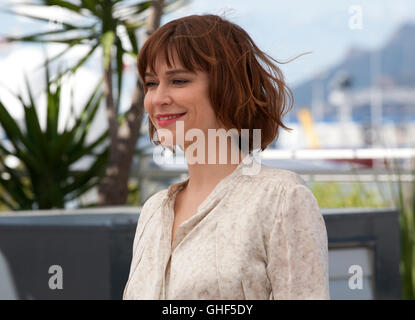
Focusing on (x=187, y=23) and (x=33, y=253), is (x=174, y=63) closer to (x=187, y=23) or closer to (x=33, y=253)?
(x=187, y=23)

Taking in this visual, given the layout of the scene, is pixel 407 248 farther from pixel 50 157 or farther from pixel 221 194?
pixel 221 194

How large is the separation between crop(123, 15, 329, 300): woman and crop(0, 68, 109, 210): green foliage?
2363mm

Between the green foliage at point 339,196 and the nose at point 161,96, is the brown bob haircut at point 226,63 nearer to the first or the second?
the nose at point 161,96

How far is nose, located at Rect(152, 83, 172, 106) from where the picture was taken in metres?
1.04

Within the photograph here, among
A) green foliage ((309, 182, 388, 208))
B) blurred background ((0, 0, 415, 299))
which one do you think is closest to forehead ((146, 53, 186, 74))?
blurred background ((0, 0, 415, 299))

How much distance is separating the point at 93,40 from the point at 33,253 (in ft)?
4.50

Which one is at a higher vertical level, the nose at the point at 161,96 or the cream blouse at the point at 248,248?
the nose at the point at 161,96

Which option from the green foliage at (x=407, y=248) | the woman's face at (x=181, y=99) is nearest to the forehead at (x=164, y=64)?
the woman's face at (x=181, y=99)

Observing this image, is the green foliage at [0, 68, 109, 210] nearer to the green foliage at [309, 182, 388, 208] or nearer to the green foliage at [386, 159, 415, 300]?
the green foliage at [309, 182, 388, 208]

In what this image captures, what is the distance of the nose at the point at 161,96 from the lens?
1041mm

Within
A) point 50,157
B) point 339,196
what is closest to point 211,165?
point 50,157

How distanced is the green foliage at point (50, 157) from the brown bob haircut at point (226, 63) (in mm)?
2376

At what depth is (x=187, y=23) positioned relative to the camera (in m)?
1.07
